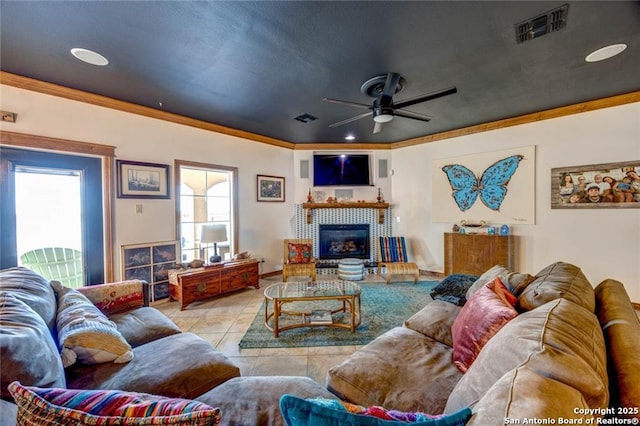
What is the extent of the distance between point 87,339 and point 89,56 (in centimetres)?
246

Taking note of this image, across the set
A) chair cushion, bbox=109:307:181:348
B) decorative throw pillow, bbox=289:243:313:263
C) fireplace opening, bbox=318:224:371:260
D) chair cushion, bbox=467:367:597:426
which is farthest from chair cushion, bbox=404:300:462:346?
fireplace opening, bbox=318:224:371:260

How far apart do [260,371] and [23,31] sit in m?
3.29

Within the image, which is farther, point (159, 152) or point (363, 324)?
point (159, 152)

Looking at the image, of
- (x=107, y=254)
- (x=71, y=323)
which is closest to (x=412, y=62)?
(x=71, y=323)

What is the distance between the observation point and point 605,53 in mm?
2359

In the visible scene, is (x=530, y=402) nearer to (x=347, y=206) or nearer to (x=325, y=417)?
(x=325, y=417)

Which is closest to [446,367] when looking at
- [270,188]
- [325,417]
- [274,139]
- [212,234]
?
[325,417]

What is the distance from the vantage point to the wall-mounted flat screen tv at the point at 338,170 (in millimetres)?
5512

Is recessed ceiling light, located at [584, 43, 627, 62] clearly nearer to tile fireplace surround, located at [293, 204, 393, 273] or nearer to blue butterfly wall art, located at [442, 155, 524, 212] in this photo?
blue butterfly wall art, located at [442, 155, 524, 212]

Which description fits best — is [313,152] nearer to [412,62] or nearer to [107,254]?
[412,62]

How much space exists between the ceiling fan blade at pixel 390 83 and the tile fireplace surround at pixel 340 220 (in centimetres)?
308

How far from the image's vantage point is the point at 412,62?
247 cm

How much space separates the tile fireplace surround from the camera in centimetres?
557

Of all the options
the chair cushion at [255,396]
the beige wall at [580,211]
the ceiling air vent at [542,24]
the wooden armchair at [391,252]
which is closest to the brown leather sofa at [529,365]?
the chair cushion at [255,396]
